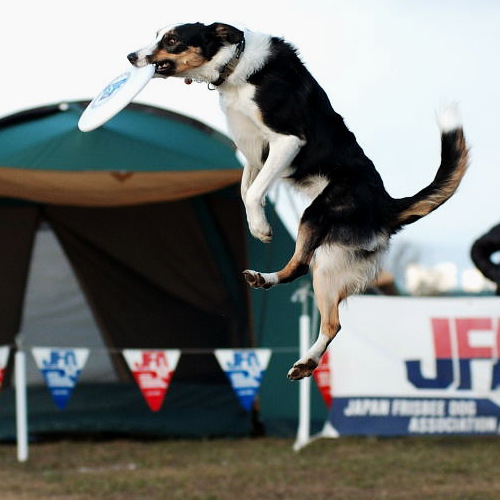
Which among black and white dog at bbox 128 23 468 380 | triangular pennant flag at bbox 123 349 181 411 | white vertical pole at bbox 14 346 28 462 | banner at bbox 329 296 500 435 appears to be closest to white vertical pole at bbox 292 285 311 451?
banner at bbox 329 296 500 435

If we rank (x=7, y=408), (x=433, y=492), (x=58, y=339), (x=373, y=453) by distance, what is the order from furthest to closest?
1. (x=58, y=339)
2. (x=7, y=408)
3. (x=373, y=453)
4. (x=433, y=492)

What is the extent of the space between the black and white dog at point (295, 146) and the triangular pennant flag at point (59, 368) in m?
9.61

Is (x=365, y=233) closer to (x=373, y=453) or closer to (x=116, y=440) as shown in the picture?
(x=373, y=453)

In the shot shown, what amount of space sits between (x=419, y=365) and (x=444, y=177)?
10132 mm

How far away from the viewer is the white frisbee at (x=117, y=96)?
3.21m

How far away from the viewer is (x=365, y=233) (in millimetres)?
3311

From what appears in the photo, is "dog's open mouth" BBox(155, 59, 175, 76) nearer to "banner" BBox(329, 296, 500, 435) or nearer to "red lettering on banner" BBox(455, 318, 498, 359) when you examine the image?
"banner" BBox(329, 296, 500, 435)

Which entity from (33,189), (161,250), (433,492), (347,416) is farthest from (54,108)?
(433,492)

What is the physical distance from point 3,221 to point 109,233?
4.45 feet

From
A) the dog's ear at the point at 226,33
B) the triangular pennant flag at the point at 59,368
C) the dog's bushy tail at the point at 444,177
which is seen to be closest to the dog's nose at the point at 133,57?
the dog's ear at the point at 226,33

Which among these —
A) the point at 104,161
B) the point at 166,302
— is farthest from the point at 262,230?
the point at 166,302

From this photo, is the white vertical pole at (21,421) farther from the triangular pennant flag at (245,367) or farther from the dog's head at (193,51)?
the dog's head at (193,51)

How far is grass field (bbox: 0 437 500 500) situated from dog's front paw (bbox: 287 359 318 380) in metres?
7.95

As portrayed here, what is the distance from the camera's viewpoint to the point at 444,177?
3.54 metres
